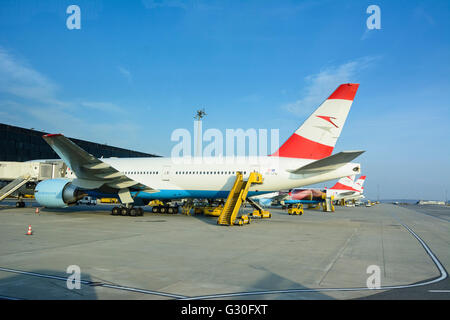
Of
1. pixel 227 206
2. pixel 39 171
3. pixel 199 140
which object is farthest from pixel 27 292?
pixel 199 140

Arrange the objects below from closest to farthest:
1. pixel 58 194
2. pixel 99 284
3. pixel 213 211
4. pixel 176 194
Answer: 1. pixel 99 284
2. pixel 58 194
3. pixel 176 194
4. pixel 213 211

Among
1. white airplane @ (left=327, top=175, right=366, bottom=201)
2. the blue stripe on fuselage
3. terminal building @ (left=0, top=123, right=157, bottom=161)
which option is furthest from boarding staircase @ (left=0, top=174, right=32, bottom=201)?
white airplane @ (left=327, top=175, right=366, bottom=201)

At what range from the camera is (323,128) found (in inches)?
721

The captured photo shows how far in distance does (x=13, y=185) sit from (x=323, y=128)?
74.2 ft

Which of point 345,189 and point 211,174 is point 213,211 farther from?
point 345,189

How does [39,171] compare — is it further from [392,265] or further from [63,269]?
[392,265]

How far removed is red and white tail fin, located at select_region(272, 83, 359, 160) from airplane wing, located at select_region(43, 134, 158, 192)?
34.5 feet

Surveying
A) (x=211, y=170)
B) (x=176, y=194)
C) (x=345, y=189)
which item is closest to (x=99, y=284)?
(x=211, y=170)

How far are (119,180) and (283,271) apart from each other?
1546 cm

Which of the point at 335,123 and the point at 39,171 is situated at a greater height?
the point at 335,123

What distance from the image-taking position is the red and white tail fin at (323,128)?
58.1 feet

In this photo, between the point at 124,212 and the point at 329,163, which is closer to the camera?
the point at 329,163
